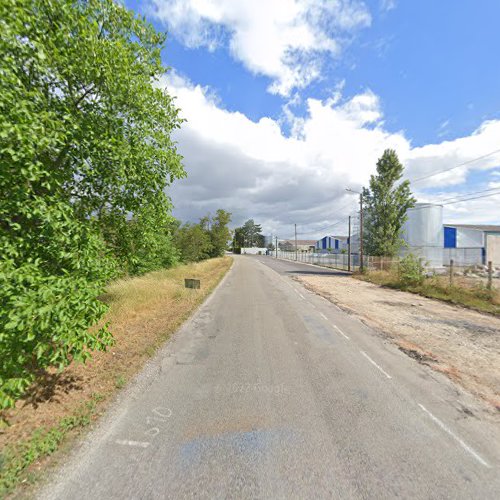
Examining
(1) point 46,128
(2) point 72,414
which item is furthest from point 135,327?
(1) point 46,128

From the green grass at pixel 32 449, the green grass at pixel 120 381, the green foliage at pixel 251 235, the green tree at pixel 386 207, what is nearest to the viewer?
the green grass at pixel 32 449

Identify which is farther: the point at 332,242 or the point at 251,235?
the point at 251,235

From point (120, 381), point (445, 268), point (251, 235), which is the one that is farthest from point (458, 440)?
point (251, 235)

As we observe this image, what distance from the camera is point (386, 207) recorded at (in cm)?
2700

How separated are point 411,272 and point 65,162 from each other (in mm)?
18351

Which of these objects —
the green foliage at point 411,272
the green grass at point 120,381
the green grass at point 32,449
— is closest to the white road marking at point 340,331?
the green grass at point 120,381

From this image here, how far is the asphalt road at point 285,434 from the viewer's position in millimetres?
2484

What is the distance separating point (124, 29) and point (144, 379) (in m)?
6.04

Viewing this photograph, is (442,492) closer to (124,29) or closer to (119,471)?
(119,471)

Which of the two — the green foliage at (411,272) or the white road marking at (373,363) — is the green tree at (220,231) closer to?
the green foliage at (411,272)

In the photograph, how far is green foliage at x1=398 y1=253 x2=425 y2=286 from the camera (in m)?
16.2

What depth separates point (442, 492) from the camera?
2.47 m

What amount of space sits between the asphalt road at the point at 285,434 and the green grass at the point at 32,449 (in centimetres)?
28

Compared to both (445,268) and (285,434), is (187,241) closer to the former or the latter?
(445,268)
